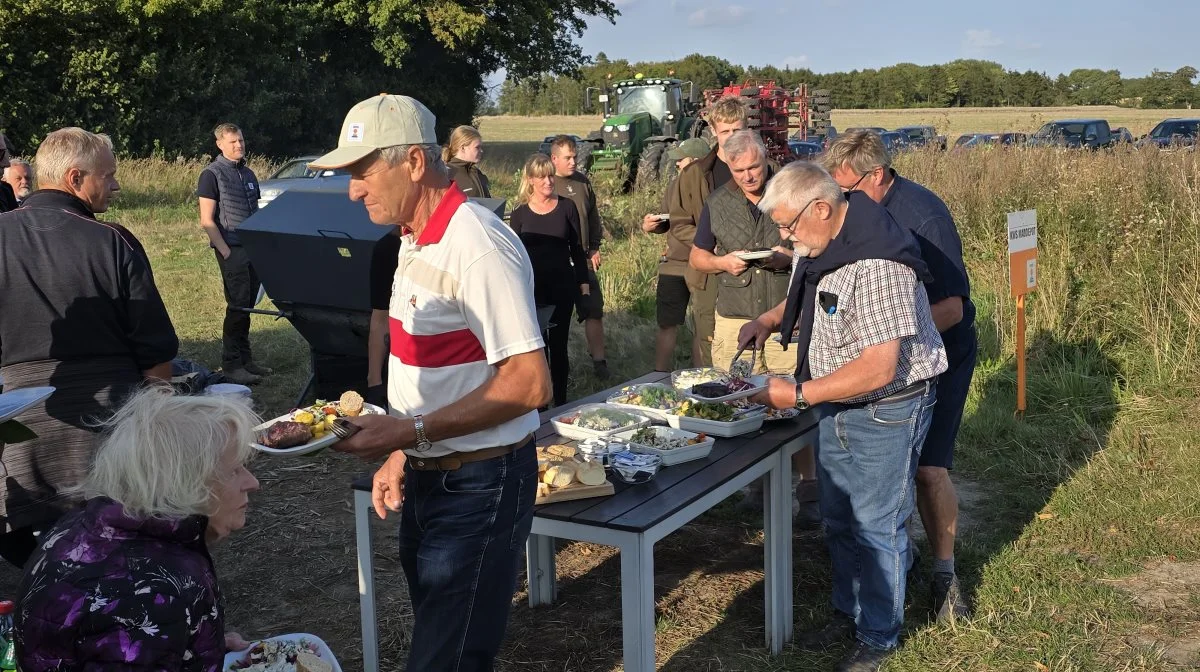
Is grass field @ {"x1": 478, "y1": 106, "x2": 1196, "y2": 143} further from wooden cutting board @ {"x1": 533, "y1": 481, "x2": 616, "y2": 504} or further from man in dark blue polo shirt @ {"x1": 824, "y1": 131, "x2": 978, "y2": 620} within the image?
wooden cutting board @ {"x1": 533, "y1": 481, "x2": 616, "y2": 504}

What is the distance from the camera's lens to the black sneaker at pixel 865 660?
3.55 meters

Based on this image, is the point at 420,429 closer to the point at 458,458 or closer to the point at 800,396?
the point at 458,458

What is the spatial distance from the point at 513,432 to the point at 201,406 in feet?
2.24

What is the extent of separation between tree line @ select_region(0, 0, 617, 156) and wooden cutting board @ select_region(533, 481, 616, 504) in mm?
22154

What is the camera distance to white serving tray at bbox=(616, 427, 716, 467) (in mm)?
3471

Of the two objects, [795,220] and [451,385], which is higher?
[795,220]

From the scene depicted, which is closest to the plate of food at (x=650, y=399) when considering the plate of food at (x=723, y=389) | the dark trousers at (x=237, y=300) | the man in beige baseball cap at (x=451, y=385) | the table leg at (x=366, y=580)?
the plate of food at (x=723, y=389)

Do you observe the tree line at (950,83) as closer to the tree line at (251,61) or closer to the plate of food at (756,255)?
the tree line at (251,61)

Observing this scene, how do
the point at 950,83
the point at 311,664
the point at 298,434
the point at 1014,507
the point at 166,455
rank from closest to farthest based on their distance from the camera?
the point at 166,455 → the point at 311,664 → the point at 298,434 → the point at 1014,507 → the point at 950,83

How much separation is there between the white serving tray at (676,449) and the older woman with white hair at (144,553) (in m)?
1.61

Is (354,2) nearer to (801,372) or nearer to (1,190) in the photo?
(1,190)

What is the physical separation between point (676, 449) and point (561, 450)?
40 centimetres

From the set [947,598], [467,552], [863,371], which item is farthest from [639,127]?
[467,552]

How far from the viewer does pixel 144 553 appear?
1992 millimetres
